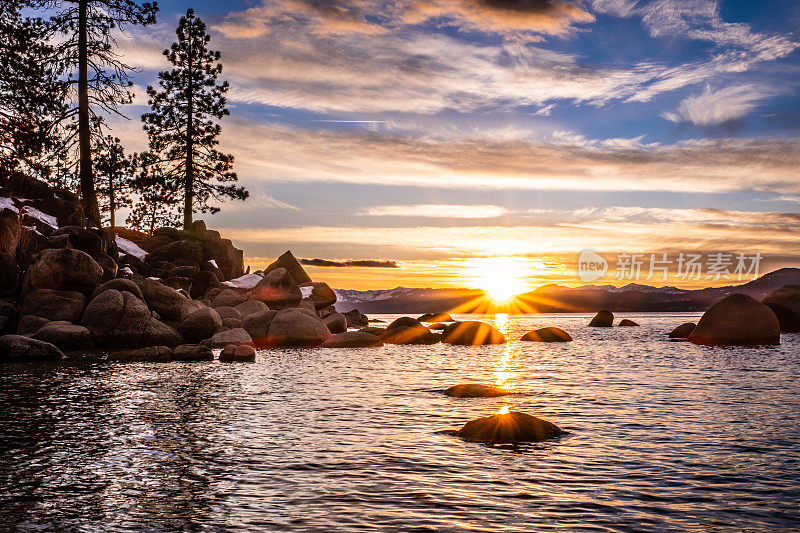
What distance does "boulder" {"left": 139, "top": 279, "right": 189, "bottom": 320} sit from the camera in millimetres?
34312

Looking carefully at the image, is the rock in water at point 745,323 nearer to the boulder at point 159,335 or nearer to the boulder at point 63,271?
the boulder at point 159,335

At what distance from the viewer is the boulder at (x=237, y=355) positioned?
29.2 meters

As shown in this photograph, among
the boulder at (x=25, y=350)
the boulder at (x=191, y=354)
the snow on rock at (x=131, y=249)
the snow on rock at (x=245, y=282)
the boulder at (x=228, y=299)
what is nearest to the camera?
the boulder at (x=25, y=350)

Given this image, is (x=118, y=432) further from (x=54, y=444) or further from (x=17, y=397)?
(x=17, y=397)

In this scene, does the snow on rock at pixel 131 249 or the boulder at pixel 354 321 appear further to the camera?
the boulder at pixel 354 321

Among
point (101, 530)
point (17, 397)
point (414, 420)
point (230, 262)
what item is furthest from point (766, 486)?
point (230, 262)

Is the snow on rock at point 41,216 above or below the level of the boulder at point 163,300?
above

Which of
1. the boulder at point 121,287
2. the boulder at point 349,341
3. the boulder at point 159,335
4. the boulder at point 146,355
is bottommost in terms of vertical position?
the boulder at point 349,341

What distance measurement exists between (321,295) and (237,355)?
81.6 ft

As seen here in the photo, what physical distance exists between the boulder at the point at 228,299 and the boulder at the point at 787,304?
137ft

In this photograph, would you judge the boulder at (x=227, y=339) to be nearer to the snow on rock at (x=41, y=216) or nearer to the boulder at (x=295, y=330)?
the boulder at (x=295, y=330)

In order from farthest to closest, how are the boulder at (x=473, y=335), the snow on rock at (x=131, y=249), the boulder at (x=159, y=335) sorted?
the boulder at (x=473, y=335)
the snow on rock at (x=131, y=249)
the boulder at (x=159, y=335)

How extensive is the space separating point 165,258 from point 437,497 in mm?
39598

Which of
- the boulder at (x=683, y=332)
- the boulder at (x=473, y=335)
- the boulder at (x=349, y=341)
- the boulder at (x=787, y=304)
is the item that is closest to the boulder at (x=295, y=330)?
the boulder at (x=349, y=341)
